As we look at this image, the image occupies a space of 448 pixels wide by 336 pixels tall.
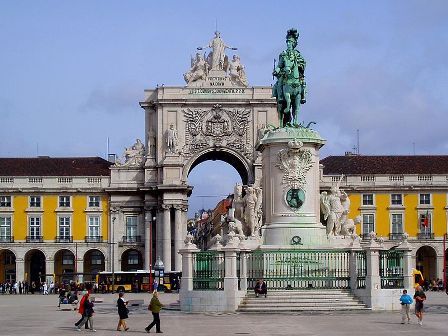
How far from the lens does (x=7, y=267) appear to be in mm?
107438

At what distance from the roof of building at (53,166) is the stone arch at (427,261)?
31.3 meters

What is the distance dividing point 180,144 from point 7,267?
69.2 feet

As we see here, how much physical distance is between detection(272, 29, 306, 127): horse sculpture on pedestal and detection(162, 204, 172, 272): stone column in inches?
2388

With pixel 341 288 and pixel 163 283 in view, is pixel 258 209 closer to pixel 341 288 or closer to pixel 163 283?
pixel 341 288

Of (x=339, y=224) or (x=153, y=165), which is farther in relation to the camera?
(x=153, y=165)

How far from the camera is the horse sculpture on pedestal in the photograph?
134 feet

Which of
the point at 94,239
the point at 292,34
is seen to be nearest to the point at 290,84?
the point at 292,34

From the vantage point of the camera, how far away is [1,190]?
105m

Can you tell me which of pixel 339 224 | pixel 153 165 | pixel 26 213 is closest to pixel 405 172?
pixel 153 165

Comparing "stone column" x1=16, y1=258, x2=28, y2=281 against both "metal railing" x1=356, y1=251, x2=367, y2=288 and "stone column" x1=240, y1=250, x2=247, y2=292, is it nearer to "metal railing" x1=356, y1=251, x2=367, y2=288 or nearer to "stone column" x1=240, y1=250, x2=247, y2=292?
"stone column" x1=240, y1=250, x2=247, y2=292

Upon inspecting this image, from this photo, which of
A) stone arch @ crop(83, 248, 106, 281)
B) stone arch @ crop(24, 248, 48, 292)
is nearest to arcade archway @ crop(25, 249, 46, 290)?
stone arch @ crop(24, 248, 48, 292)

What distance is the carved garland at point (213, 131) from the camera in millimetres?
104188

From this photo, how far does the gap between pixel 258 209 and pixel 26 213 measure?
218 feet

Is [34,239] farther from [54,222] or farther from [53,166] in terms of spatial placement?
[53,166]
